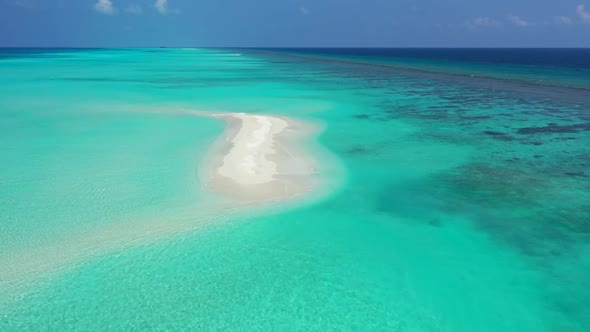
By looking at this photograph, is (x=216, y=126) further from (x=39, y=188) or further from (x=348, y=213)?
(x=348, y=213)

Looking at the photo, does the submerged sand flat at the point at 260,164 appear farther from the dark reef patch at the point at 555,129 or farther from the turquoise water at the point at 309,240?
the dark reef patch at the point at 555,129

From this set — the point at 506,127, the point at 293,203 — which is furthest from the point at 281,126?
the point at 506,127

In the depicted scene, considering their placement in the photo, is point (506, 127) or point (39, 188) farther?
point (506, 127)

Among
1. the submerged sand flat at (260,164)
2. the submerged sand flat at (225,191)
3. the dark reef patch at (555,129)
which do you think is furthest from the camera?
the dark reef patch at (555,129)

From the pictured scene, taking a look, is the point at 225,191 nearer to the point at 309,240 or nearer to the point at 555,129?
the point at 309,240

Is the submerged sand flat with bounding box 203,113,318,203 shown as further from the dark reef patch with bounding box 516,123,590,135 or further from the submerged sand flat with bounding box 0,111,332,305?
the dark reef patch with bounding box 516,123,590,135

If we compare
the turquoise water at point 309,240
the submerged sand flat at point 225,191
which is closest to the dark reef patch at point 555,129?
the turquoise water at point 309,240

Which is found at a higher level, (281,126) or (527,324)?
(281,126)
